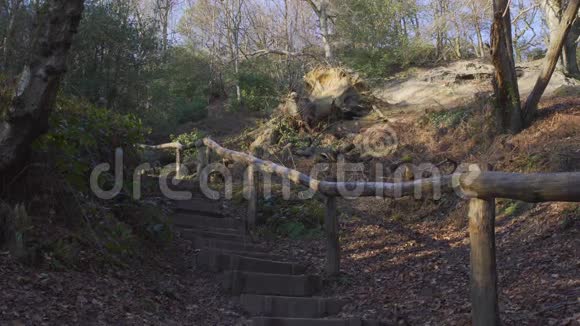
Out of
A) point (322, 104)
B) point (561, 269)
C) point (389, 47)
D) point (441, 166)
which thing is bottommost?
point (561, 269)

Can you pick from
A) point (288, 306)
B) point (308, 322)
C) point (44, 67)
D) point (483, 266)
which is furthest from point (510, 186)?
point (44, 67)

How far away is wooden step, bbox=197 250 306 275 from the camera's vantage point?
270 inches

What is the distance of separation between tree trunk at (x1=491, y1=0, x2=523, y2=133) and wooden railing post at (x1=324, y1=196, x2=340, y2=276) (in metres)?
5.77

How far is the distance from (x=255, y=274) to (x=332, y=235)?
0.97 m

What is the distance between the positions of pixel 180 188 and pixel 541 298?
22.3 feet

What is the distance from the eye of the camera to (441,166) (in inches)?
430

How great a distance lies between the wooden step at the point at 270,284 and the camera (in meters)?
6.31

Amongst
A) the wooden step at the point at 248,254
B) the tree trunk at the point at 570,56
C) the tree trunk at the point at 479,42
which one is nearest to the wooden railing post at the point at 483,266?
the wooden step at the point at 248,254

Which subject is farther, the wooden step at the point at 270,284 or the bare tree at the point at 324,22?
the bare tree at the point at 324,22

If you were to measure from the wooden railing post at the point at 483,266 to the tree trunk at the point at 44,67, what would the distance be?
12.3 feet

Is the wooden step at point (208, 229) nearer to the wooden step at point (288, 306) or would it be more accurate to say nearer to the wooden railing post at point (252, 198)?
the wooden railing post at point (252, 198)

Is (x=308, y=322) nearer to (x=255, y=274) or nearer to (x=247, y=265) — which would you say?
(x=255, y=274)

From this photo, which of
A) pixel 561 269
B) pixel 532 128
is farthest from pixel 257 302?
pixel 532 128

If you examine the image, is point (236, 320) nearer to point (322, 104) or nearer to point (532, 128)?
point (532, 128)
